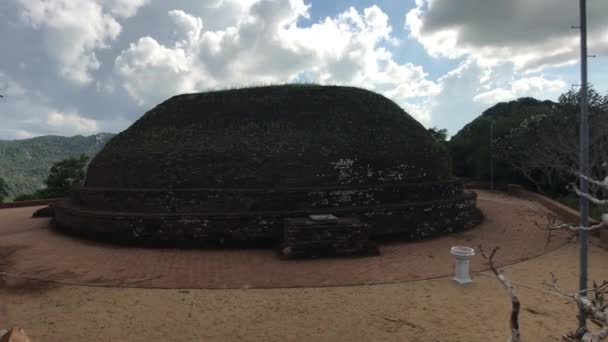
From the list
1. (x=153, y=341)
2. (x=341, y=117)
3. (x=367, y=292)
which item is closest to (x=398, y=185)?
(x=341, y=117)

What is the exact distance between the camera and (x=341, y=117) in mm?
11602

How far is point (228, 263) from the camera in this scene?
7.93m

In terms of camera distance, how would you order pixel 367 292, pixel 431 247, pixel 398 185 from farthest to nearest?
pixel 398 185 < pixel 431 247 < pixel 367 292

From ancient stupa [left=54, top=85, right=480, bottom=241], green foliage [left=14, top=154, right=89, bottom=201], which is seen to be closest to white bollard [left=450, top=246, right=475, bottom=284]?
ancient stupa [left=54, top=85, right=480, bottom=241]

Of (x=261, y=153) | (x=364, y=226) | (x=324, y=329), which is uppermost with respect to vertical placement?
(x=261, y=153)

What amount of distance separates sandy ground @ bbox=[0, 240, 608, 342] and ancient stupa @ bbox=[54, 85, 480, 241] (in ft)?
9.62

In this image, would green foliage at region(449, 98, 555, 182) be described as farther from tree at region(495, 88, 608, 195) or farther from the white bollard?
the white bollard

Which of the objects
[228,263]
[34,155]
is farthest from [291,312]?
[34,155]

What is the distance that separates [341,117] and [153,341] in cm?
840

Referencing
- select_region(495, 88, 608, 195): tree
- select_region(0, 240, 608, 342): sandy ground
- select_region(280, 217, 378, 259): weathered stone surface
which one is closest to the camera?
select_region(0, 240, 608, 342): sandy ground

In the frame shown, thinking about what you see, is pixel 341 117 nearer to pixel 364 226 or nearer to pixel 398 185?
pixel 398 185

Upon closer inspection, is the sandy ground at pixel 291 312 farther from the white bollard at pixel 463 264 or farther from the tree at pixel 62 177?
the tree at pixel 62 177

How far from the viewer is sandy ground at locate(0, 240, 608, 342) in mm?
4914

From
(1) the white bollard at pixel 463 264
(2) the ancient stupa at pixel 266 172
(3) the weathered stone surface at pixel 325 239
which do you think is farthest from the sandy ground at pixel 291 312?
(2) the ancient stupa at pixel 266 172
